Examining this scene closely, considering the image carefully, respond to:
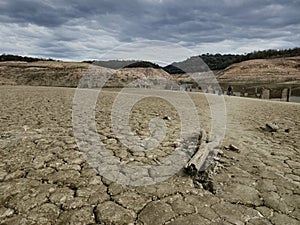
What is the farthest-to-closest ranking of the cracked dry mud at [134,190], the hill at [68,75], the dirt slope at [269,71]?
the dirt slope at [269,71] < the hill at [68,75] < the cracked dry mud at [134,190]

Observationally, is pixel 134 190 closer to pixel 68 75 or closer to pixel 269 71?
pixel 68 75

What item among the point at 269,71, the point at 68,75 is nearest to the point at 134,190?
the point at 68,75

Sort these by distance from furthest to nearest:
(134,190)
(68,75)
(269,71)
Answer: (269,71) → (68,75) → (134,190)

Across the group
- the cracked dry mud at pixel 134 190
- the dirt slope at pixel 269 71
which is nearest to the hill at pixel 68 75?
the dirt slope at pixel 269 71

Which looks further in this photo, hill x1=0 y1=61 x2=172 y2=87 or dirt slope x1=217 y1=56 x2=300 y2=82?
dirt slope x1=217 y1=56 x2=300 y2=82

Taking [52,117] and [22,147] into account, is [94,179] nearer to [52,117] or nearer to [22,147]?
[22,147]

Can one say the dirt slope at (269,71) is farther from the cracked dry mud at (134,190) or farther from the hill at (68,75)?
the cracked dry mud at (134,190)

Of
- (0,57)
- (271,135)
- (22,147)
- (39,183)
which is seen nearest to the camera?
(39,183)

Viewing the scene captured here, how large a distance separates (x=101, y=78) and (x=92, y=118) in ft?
58.2

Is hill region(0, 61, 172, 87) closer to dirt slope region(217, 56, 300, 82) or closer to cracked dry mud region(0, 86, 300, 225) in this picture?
dirt slope region(217, 56, 300, 82)

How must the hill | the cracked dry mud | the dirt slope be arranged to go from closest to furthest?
the cracked dry mud
the hill
the dirt slope

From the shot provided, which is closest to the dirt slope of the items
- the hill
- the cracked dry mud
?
the hill

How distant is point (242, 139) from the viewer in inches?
173

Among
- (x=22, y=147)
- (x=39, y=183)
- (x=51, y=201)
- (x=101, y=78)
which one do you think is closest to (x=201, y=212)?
(x=51, y=201)
